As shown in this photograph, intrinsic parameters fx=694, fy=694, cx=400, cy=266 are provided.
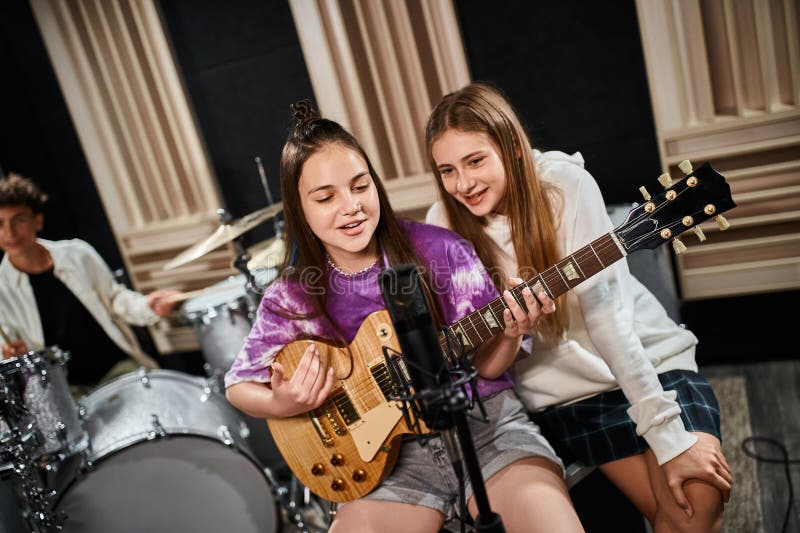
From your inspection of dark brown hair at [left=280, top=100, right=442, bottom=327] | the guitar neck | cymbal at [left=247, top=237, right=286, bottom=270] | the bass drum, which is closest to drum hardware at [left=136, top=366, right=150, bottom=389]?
the bass drum

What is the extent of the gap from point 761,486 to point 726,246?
0.80 m

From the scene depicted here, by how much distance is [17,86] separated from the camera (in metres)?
3.25

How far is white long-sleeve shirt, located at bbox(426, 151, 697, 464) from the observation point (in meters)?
1.61

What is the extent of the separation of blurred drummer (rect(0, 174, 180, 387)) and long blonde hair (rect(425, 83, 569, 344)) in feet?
5.46

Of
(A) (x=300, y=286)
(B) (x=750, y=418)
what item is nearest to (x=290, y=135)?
(A) (x=300, y=286)

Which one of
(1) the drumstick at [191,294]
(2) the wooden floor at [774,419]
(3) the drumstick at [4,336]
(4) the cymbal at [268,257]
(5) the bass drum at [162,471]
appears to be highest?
(4) the cymbal at [268,257]

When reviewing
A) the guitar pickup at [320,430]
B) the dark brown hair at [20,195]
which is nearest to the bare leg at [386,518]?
the guitar pickup at [320,430]

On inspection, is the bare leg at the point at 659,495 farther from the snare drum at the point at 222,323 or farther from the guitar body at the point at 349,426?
the snare drum at the point at 222,323

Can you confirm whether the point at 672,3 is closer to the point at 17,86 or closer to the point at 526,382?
the point at 526,382

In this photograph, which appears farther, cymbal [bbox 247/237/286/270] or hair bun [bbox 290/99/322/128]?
cymbal [bbox 247/237/286/270]

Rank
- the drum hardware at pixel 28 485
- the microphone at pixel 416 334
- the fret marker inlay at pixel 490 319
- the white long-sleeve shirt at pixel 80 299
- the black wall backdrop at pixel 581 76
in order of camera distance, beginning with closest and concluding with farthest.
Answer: the microphone at pixel 416 334 → the fret marker inlay at pixel 490 319 → the drum hardware at pixel 28 485 → the black wall backdrop at pixel 581 76 → the white long-sleeve shirt at pixel 80 299

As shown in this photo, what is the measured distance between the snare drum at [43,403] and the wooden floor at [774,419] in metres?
2.21

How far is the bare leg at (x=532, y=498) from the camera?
1.44 meters

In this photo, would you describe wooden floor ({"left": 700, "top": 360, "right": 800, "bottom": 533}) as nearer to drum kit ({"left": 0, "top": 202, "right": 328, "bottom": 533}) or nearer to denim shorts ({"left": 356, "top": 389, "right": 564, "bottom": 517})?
denim shorts ({"left": 356, "top": 389, "right": 564, "bottom": 517})
